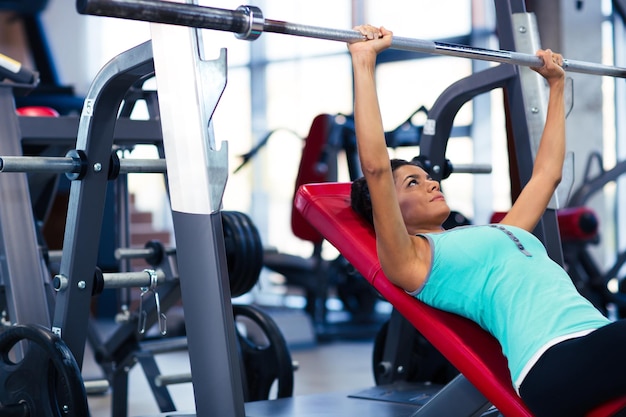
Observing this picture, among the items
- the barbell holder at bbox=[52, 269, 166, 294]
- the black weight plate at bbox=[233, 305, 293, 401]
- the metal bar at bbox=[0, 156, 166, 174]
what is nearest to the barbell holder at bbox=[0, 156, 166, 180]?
the metal bar at bbox=[0, 156, 166, 174]

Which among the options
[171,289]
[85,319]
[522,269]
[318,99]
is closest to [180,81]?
[85,319]

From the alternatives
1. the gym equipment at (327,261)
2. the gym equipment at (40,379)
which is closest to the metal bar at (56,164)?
the gym equipment at (40,379)

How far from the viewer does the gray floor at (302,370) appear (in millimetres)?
3867

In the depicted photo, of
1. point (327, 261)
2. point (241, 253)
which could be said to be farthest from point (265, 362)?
point (327, 261)

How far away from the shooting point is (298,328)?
18.4 ft

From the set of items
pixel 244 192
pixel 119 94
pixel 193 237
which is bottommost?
pixel 244 192

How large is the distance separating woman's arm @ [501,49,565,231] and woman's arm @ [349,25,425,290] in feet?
1.38

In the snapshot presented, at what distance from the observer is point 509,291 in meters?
Answer: 1.90

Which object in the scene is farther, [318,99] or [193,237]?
[318,99]

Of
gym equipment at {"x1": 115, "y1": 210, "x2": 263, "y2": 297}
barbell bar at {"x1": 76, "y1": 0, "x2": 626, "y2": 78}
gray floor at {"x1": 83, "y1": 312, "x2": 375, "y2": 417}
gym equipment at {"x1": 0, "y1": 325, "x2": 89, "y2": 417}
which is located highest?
barbell bar at {"x1": 76, "y1": 0, "x2": 626, "y2": 78}

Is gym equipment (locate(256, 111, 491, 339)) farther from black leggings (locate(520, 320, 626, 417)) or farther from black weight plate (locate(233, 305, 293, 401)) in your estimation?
black leggings (locate(520, 320, 626, 417))

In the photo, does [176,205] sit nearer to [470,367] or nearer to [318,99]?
[470,367]

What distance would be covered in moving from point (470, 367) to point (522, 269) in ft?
0.85

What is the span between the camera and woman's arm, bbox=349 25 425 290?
184cm
